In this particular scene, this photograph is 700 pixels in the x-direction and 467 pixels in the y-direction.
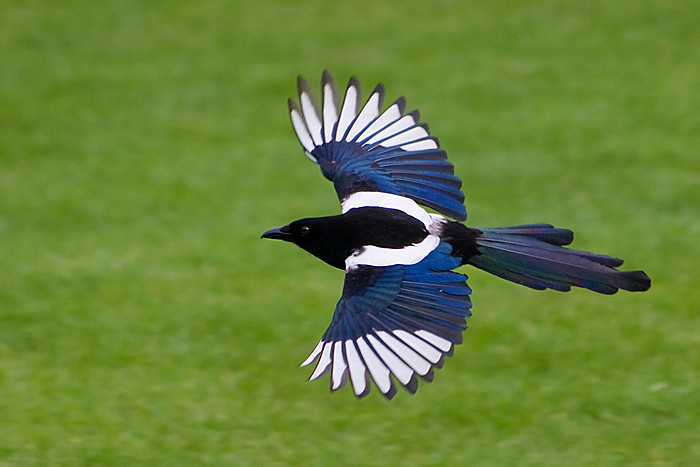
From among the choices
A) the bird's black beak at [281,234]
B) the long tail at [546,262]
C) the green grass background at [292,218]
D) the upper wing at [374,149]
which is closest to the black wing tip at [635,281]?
the long tail at [546,262]

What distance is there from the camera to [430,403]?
655cm

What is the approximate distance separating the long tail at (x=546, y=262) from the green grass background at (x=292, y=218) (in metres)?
1.41

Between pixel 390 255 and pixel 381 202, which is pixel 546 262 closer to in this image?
pixel 390 255

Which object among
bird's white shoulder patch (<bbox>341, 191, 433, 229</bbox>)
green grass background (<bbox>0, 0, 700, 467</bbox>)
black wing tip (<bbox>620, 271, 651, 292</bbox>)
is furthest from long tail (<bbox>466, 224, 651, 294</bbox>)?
green grass background (<bbox>0, 0, 700, 467</bbox>)

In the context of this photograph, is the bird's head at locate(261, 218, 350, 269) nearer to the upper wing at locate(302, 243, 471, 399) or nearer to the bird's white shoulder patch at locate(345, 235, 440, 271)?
the bird's white shoulder patch at locate(345, 235, 440, 271)

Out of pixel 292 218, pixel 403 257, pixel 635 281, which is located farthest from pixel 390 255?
pixel 292 218

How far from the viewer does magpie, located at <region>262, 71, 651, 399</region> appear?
4230 mm

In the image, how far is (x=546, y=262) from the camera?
4.62 m

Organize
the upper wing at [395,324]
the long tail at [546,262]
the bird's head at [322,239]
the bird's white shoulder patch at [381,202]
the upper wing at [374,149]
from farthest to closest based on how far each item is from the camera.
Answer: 1. the upper wing at [374,149]
2. the bird's white shoulder patch at [381,202]
3. the bird's head at [322,239]
4. the long tail at [546,262]
5. the upper wing at [395,324]

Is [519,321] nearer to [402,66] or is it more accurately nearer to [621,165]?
[621,165]

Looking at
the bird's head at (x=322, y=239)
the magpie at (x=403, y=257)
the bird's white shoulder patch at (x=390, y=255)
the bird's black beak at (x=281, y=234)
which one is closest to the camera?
the magpie at (x=403, y=257)

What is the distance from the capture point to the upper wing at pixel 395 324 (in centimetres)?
412

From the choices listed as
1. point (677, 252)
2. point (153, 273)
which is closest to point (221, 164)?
point (153, 273)

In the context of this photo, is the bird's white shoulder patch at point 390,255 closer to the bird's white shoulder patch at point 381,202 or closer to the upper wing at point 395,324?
the upper wing at point 395,324
